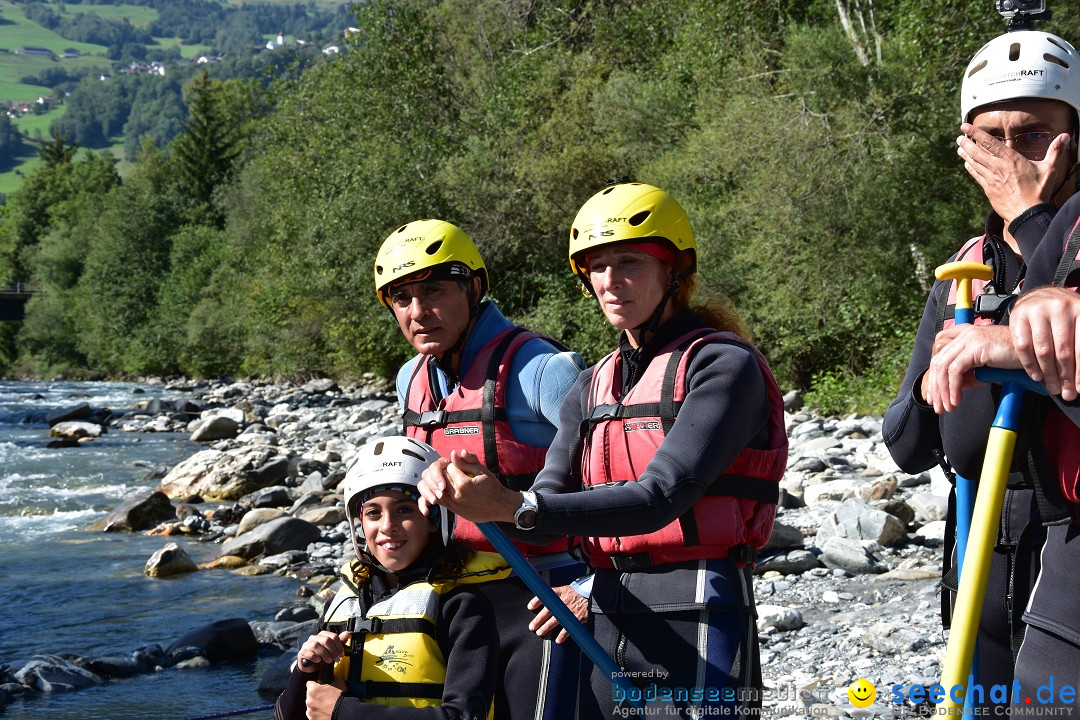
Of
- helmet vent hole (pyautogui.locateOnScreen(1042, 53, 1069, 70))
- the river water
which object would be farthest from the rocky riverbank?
helmet vent hole (pyautogui.locateOnScreen(1042, 53, 1069, 70))

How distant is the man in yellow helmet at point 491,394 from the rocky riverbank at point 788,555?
3.10 feet

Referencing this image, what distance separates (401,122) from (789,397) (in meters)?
12.9

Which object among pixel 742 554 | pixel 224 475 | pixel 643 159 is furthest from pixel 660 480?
pixel 643 159

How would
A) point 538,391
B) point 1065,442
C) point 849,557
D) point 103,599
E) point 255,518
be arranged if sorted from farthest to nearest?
1. point 255,518
2. point 103,599
3. point 849,557
4. point 538,391
5. point 1065,442

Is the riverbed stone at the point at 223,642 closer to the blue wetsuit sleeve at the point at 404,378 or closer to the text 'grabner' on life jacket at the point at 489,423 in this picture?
the blue wetsuit sleeve at the point at 404,378

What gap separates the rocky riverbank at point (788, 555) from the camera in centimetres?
548

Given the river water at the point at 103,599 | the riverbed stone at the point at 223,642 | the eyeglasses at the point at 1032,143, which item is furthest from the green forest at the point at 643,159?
the eyeglasses at the point at 1032,143

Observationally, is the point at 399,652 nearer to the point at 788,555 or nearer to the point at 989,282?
the point at 989,282

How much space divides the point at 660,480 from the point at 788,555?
18.8 feet

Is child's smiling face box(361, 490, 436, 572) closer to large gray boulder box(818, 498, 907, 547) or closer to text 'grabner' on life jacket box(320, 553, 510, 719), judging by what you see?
text 'grabner' on life jacket box(320, 553, 510, 719)

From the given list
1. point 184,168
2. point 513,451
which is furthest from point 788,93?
point 184,168

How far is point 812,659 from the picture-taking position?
559 centimetres

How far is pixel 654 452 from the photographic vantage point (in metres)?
2.54

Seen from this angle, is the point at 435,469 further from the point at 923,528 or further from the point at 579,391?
the point at 923,528
